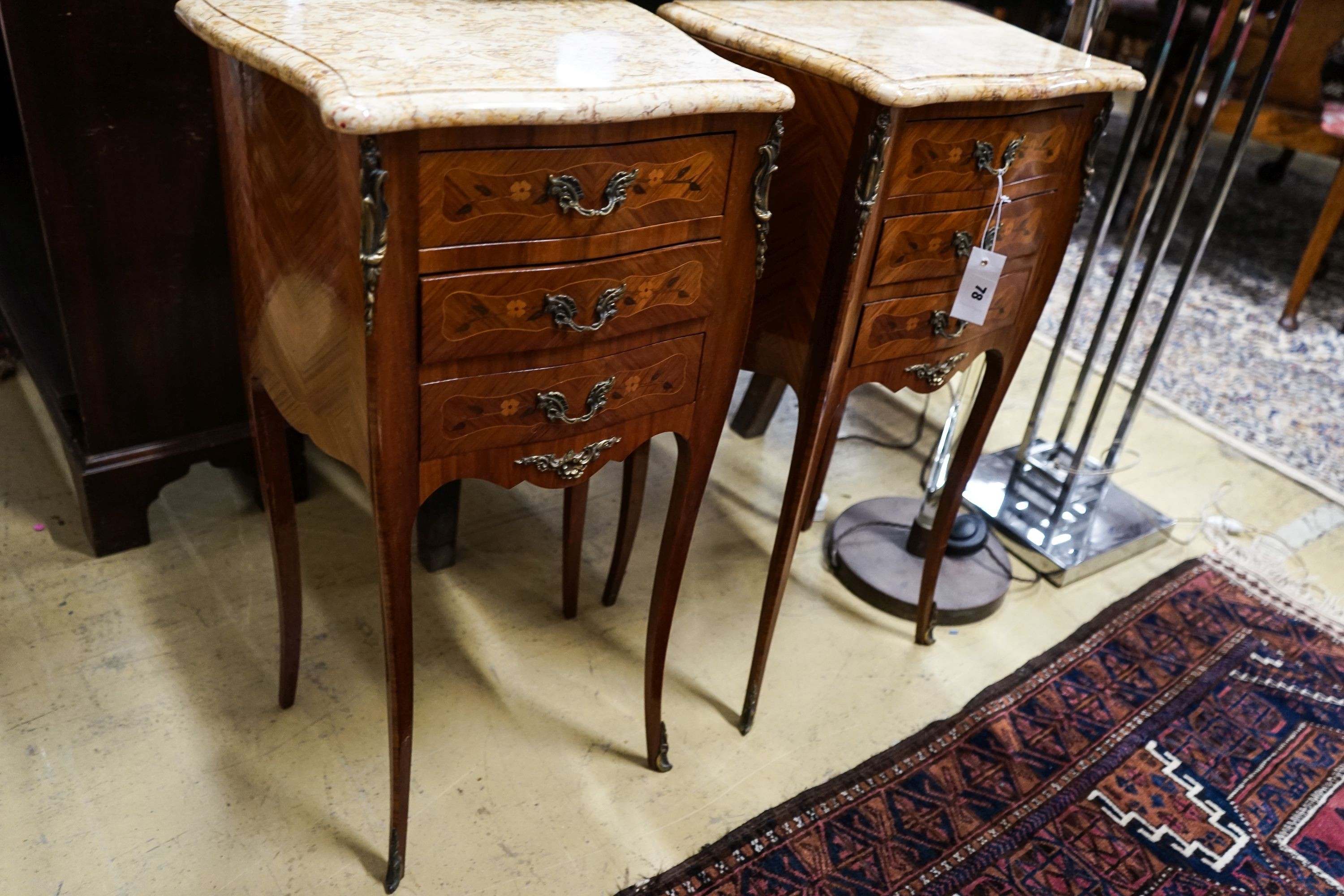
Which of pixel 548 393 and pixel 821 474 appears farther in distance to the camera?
pixel 821 474

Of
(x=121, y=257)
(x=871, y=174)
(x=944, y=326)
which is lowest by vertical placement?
(x=121, y=257)

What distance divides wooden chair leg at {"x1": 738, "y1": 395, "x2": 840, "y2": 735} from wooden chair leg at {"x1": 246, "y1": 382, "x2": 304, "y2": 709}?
0.60 m

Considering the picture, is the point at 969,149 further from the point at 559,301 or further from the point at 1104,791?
the point at 1104,791

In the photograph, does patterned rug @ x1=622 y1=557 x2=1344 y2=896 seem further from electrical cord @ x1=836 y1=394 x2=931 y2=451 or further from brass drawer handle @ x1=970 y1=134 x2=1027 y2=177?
brass drawer handle @ x1=970 y1=134 x2=1027 y2=177

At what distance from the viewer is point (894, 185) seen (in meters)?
1.04

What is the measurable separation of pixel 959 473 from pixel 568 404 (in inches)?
27.8

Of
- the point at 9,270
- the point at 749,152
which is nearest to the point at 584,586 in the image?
the point at 749,152

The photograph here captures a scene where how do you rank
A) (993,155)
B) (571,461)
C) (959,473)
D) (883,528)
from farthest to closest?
(883,528) → (959,473) → (993,155) → (571,461)

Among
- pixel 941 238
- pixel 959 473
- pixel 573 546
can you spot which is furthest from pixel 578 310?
pixel 959 473

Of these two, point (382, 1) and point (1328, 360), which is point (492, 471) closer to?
point (382, 1)

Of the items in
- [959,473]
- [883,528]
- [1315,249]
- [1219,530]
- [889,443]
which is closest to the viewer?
[959,473]

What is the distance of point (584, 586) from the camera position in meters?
1.61

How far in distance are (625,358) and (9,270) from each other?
4.40 feet

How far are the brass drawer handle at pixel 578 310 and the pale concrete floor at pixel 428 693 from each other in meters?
0.66
